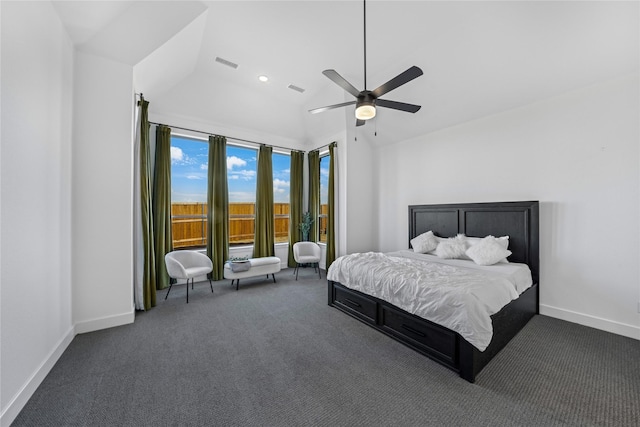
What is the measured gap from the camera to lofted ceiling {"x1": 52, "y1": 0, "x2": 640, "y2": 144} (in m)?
2.47

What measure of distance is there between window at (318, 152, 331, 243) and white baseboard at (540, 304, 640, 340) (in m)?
4.14

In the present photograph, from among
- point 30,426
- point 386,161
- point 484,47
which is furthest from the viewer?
point 386,161

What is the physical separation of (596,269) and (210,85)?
20.8ft

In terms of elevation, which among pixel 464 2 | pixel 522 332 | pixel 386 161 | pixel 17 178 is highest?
pixel 464 2

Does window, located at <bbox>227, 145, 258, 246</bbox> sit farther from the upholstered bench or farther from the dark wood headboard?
the dark wood headboard

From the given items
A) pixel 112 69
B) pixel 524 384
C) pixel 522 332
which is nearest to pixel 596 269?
pixel 522 332

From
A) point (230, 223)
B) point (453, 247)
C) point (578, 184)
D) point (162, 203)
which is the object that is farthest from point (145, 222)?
point (578, 184)

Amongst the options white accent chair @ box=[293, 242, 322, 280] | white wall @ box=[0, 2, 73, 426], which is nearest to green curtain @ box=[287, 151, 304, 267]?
white accent chair @ box=[293, 242, 322, 280]

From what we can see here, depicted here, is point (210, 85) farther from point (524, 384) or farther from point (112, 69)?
point (524, 384)

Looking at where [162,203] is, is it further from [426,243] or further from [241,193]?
[426,243]

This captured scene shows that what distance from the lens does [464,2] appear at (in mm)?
2570

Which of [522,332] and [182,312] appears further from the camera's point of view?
[182,312]

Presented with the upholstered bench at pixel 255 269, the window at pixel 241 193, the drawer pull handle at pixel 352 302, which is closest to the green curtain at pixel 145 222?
the upholstered bench at pixel 255 269

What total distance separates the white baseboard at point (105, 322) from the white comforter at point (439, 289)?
2621 millimetres
